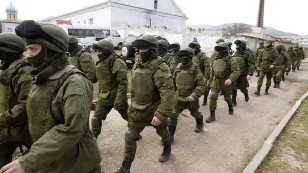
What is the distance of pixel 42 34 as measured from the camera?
207cm

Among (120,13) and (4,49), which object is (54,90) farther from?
(120,13)

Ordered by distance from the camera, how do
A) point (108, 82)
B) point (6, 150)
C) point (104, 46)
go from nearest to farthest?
point (6, 150), point (104, 46), point (108, 82)

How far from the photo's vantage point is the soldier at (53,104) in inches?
78.0

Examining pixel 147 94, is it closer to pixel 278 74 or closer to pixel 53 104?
pixel 53 104

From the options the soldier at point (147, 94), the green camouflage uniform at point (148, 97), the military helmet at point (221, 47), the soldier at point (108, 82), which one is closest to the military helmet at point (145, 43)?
the soldier at point (147, 94)

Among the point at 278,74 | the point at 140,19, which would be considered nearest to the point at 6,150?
the point at 278,74

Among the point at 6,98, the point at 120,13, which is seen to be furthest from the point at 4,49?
the point at 120,13

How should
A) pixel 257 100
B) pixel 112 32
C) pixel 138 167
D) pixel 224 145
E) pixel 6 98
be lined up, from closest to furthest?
1. pixel 6 98
2. pixel 138 167
3. pixel 224 145
4. pixel 257 100
5. pixel 112 32

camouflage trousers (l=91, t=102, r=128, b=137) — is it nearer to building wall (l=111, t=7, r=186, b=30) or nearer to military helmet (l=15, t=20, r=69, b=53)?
military helmet (l=15, t=20, r=69, b=53)

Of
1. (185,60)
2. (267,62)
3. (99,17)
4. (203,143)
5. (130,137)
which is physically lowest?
(203,143)

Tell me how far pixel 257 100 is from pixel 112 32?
22.1 metres

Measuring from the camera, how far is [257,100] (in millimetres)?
9945

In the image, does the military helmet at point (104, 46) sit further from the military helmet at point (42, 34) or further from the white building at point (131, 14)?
the white building at point (131, 14)

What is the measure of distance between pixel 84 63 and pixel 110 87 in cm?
88
